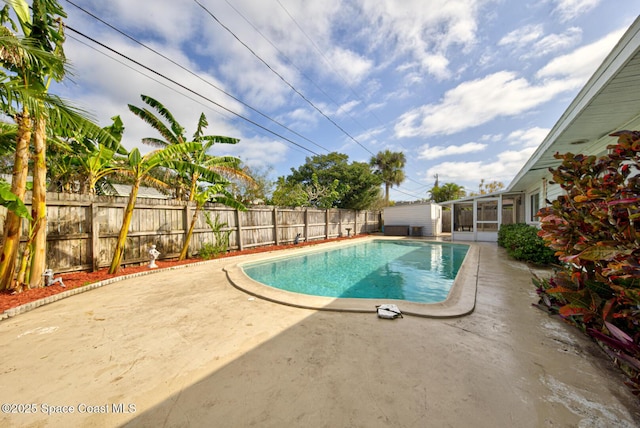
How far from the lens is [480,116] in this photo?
1130 cm

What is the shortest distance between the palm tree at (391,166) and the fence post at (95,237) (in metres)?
23.8

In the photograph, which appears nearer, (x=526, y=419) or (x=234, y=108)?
(x=526, y=419)

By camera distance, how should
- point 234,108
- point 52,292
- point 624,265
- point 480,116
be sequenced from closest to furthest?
1. point 624,265
2. point 52,292
3. point 234,108
4. point 480,116

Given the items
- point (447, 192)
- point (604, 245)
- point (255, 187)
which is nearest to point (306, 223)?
point (255, 187)

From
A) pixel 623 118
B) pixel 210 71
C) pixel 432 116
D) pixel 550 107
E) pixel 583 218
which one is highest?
pixel 432 116

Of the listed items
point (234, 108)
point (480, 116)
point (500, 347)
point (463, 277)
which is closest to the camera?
point (500, 347)

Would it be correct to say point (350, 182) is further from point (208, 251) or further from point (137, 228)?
point (137, 228)

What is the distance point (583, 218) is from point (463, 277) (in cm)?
306

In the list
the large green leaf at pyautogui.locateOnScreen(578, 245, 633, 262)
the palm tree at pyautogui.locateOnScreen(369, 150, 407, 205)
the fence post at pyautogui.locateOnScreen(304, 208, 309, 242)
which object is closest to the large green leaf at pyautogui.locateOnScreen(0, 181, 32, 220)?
the large green leaf at pyautogui.locateOnScreen(578, 245, 633, 262)

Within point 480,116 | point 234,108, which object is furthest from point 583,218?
point 480,116

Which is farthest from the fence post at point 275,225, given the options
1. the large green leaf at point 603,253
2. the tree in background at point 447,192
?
the tree in background at point 447,192

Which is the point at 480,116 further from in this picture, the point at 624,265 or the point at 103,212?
the point at 103,212

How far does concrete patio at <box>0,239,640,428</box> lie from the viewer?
1639mm

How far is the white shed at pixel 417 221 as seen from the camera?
Answer: 1670cm
